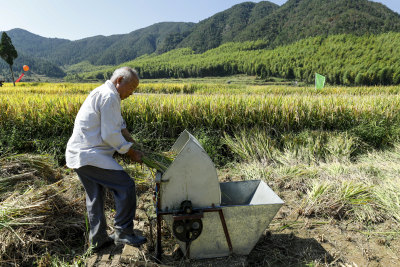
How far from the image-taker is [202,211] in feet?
6.99

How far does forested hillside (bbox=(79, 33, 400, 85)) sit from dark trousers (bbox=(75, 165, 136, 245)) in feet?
170

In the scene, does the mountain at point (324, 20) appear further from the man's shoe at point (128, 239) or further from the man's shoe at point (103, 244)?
the man's shoe at point (103, 244)

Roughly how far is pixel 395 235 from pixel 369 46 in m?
72.1

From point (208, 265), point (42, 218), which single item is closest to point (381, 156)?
point (208, 265)

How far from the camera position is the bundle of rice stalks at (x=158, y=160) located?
227 cm

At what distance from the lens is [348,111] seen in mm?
5863

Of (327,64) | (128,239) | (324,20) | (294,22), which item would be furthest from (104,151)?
(294,22)

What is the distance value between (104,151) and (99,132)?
0.18m

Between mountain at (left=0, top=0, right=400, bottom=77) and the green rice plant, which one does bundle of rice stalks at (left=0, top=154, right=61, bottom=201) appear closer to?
the green rice plant

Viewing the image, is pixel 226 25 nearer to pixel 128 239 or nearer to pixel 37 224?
pixel 37 224

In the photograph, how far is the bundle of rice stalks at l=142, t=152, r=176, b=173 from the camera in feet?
7.44

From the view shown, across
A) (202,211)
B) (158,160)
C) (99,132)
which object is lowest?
(202,211)

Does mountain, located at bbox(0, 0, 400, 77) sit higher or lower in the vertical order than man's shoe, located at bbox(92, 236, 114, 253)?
higher

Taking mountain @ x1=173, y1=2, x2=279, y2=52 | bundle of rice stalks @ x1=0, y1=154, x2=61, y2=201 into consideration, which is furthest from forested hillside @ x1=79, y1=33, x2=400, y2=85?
mountain @ x1=173, y1=2, x2=279, y2=52
